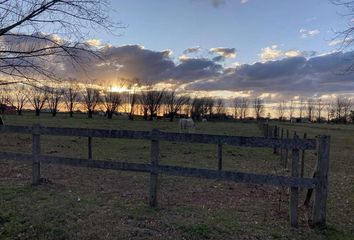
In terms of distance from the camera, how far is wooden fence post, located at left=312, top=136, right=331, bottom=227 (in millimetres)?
6688

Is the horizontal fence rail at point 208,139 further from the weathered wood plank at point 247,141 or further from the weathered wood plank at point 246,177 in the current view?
the weathered wood plank at point 246,177

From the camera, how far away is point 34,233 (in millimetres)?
6258

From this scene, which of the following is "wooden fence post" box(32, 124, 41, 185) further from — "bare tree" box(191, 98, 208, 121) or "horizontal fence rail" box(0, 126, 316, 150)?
"bare tree" box(191, 98, 208, 121)

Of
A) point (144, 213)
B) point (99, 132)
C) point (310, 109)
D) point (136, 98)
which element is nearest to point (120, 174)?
point (99, 132)

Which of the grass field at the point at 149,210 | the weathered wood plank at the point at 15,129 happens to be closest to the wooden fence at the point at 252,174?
the grass field at the point at 149,210

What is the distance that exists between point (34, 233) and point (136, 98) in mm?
121332

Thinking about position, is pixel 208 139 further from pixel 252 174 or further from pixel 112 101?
pixel 112 101

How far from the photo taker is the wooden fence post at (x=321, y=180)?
6.69 metres

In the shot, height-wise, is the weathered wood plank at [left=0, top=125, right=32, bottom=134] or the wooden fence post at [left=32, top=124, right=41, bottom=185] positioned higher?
the weathered wood plank at [left=0, top=125, right=32, bottom=134]

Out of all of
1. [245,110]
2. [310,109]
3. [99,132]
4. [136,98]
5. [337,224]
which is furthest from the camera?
[245,110]

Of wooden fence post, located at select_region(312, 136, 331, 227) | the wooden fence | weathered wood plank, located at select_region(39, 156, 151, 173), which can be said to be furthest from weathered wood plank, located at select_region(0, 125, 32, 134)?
wooden fence post, located at select_region(312, 136, 331, 227)

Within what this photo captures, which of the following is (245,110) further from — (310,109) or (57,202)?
(57,202)

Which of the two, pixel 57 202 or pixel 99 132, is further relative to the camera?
pixel 99 132

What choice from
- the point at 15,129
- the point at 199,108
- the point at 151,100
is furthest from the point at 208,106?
the point at 15,129
